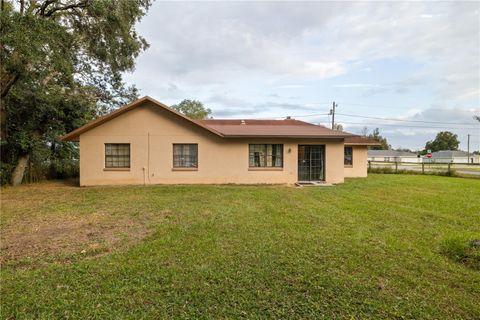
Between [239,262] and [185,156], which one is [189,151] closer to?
[185,156]

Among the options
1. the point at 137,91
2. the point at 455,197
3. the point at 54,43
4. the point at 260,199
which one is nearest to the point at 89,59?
the point at 137,91

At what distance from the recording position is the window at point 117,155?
13.7 m

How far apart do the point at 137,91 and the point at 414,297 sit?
18.7 metres

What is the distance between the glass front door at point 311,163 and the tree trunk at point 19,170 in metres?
14.2

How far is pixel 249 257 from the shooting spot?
4465 millimetres

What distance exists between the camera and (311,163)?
15117 mm

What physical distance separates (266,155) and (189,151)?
414 cm

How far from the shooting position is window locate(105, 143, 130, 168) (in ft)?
45.0

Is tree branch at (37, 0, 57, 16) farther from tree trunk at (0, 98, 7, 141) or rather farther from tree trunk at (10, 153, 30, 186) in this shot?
tree trunk at (10, 153, 30, 186)

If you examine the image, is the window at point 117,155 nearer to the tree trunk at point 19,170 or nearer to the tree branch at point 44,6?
the tree trunk at point 19,170

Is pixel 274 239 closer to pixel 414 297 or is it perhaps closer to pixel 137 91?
pixel 414 297

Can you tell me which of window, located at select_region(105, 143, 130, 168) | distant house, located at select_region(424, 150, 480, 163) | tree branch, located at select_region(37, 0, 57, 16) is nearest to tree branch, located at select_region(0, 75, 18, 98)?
tree branch, located at select_region(37, 0, 57, 16)

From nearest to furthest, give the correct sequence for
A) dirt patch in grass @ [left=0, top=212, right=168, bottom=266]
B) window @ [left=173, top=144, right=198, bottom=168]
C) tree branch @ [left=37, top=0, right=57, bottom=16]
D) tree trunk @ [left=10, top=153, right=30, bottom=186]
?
dirt patch in grass @ [left=0, top=212, right=168, bottom=266] → tree branch @ [left=37, top=0, right=57, bottom=16] → tree trunk @ [left=10, top=153, right=30, bottom=186] → window @ [left=173, top=144, right=198, bottom=168]

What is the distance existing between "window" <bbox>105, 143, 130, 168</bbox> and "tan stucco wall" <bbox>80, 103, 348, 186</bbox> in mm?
227
